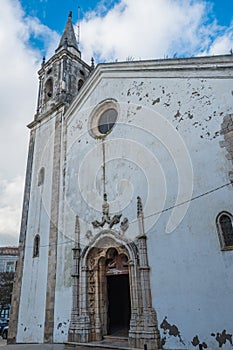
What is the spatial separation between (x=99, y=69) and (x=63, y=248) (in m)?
8.42

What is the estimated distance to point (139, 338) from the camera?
789 centimetres

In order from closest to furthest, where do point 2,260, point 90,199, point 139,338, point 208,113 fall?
point 139,338 < point 208,113 < point 90,199 < point 2,260

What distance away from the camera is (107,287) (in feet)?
34.5

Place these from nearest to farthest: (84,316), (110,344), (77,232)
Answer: (110,344) < (84,316) < (77,232)

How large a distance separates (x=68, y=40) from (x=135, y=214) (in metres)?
13.9

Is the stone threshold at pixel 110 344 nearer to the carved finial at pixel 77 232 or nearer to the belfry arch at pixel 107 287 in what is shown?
the belfry arch at pixel 107 287

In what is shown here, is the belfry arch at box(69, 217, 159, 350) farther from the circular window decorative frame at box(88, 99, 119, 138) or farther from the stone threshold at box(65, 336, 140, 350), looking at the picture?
the circular window decorative frame at box(88, 99, 119, 138)

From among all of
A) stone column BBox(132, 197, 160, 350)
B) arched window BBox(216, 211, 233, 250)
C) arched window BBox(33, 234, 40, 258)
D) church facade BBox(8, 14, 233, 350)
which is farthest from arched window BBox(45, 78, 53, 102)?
arched window BBox(216, 211, 233, 250)

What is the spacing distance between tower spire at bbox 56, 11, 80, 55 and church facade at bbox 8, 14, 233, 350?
508 centimetres

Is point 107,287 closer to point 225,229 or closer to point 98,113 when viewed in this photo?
point 225,229

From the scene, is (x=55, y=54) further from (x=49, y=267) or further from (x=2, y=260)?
(x=2, y=260)

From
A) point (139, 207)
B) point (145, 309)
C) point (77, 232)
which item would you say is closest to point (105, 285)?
point (77, 232)

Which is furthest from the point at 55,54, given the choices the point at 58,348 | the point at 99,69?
the point at 58,348

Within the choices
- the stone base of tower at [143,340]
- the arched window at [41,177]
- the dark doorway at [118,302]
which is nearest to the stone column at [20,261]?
the arched window at [41,177]
